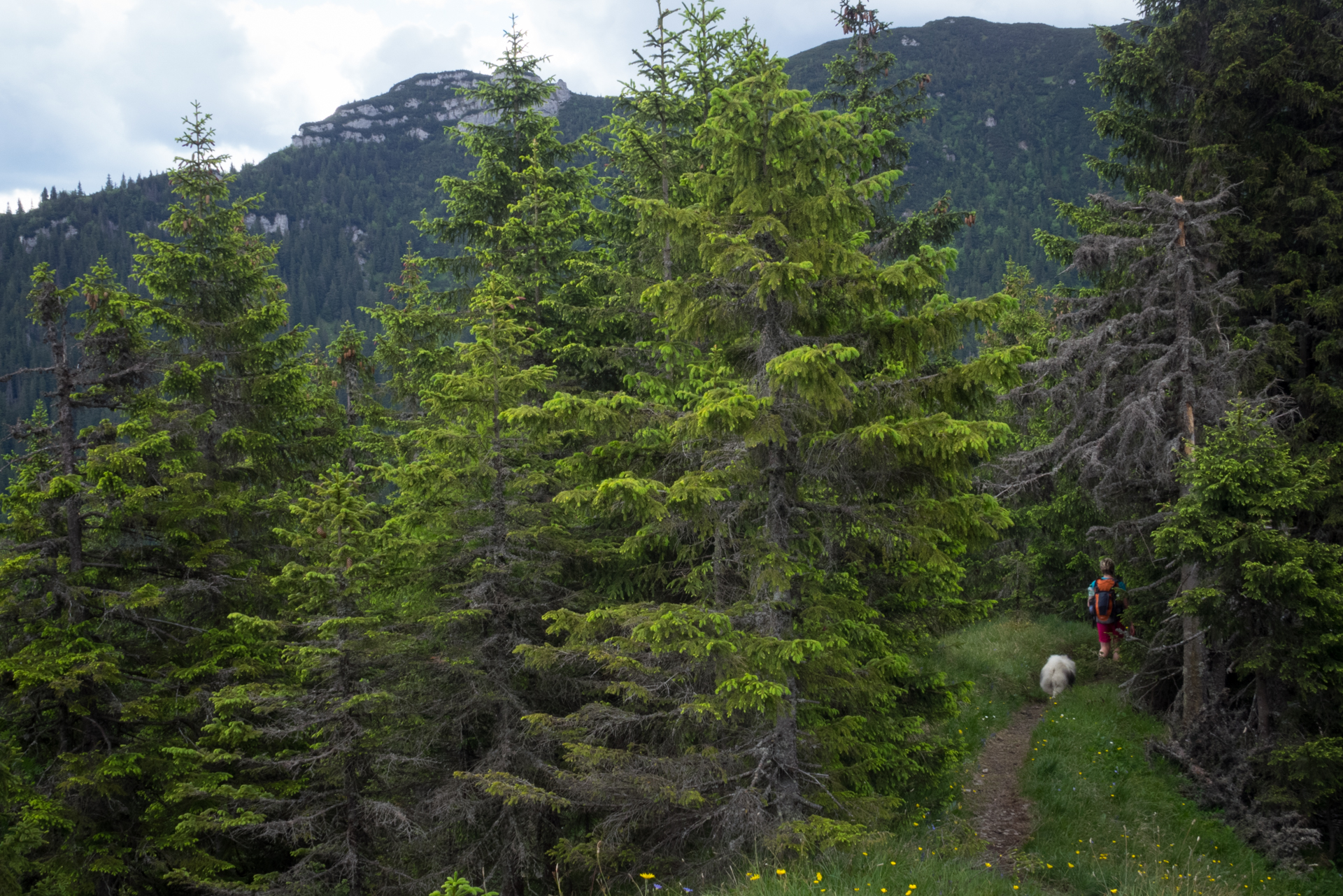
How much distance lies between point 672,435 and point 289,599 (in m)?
6.09

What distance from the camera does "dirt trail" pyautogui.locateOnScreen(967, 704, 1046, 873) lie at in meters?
9.70

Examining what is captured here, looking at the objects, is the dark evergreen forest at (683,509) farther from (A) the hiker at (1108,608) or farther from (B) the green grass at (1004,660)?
(B) the green grass at (1004,660)

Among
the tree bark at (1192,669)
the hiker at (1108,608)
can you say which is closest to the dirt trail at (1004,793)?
the hiker at (1108,608)

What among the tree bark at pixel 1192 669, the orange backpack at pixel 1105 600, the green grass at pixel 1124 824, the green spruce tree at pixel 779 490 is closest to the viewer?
the green spruce tree at pixel 779 490

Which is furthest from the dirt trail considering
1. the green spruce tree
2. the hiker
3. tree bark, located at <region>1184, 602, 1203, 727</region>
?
tree bark, located at <region>1184, 602, 1203, 727</region>

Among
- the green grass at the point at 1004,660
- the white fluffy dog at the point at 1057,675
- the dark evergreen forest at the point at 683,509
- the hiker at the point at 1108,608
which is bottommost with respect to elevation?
the green grass at the point at 1004,660

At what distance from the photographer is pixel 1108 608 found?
51.1 ft

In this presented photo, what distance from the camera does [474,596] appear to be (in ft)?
33.7

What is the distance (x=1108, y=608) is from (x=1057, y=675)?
1813 mm

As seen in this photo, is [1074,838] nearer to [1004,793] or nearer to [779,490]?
[1004,793]

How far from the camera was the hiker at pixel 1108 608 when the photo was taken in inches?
604

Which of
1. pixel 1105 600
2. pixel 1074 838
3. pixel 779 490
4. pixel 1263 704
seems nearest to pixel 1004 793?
pixel 1074 838

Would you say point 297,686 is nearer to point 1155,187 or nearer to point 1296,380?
point 1296,380

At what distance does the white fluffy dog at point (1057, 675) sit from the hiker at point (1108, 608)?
0.92 meters
